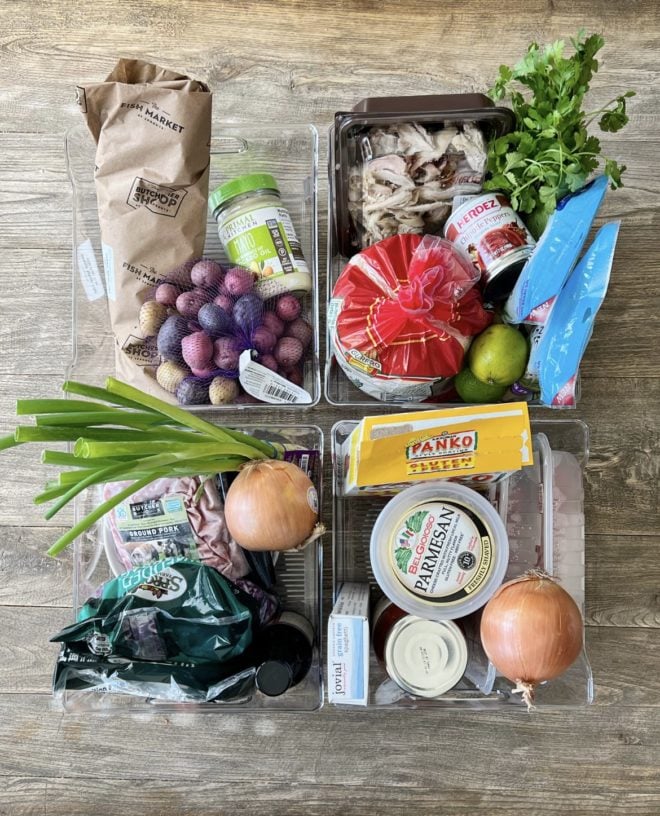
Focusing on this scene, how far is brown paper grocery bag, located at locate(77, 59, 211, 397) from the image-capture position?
2.66ft

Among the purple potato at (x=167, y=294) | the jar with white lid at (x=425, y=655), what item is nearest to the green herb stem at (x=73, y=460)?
the purple potato at (x=167, y=294)

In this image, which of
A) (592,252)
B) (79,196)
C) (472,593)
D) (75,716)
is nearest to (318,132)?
(79,196)

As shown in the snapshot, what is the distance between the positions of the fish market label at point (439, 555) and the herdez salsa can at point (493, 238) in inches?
11.3

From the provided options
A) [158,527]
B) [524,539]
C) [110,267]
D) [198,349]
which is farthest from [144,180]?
[524,539]

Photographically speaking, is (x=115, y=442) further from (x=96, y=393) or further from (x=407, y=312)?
(x=407, y=312)

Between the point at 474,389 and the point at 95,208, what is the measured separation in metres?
0.58

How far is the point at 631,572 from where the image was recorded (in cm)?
92

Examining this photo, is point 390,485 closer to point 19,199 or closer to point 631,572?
point 631,572

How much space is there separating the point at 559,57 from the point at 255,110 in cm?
45

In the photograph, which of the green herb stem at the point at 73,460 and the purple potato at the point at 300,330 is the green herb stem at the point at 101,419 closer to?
the green herb stem at the point at 73,460

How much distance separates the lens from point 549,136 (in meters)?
0.72

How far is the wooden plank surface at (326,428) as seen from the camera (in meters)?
0.92

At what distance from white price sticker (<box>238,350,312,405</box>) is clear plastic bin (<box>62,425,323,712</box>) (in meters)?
0.05

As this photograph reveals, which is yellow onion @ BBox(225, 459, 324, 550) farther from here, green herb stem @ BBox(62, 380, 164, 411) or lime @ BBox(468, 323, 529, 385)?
lime @ BBox(468, 323, 529, 385)
